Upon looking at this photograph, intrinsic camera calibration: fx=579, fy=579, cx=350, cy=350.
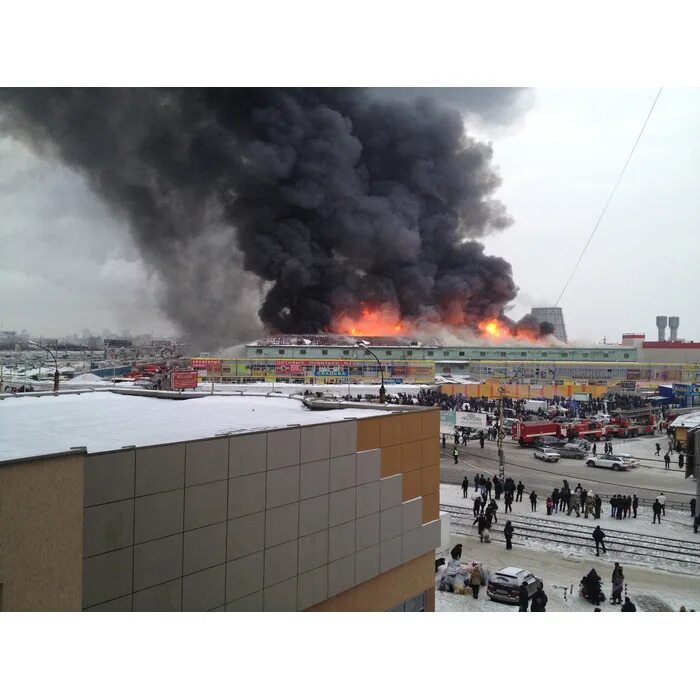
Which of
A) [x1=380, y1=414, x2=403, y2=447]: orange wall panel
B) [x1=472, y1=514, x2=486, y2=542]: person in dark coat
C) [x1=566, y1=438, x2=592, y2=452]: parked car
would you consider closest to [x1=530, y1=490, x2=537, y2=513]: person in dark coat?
[x1=472, y1=514, x2=486, y2=542]: person in dark coat

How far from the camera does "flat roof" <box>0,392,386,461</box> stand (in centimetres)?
607

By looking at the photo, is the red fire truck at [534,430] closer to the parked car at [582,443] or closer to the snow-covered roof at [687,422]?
the parked car at [582,443]

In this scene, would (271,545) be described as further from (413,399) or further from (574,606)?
(413,399)

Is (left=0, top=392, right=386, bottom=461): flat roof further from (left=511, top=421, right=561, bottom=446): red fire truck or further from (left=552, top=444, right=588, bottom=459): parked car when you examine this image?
(left=511, top=421, right=561, bottom=446): red fire truck

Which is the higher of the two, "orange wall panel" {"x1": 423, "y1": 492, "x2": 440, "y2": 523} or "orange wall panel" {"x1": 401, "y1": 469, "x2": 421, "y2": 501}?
"orange wall panel" {"x1": 401, "y1": 469, "x2": 421, "y2": 501}

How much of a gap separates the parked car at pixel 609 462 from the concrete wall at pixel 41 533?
19.4m

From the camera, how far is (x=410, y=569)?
303 inches

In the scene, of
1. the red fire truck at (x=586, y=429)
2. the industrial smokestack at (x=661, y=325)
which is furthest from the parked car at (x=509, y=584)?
the industrial smokestack at (x=661, y=325)

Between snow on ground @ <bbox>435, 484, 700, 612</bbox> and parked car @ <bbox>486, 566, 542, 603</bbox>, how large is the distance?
0.43 feet

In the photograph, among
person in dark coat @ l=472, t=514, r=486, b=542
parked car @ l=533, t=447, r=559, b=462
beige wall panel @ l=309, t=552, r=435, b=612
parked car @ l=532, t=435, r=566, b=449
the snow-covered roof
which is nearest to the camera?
beige wall panel @ l=309, t=552, r=435, b=612

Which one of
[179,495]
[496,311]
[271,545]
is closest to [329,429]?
[271,545]

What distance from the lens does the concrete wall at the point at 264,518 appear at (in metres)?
4.58

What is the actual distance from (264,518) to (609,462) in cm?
1770

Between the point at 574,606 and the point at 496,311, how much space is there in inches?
1921
